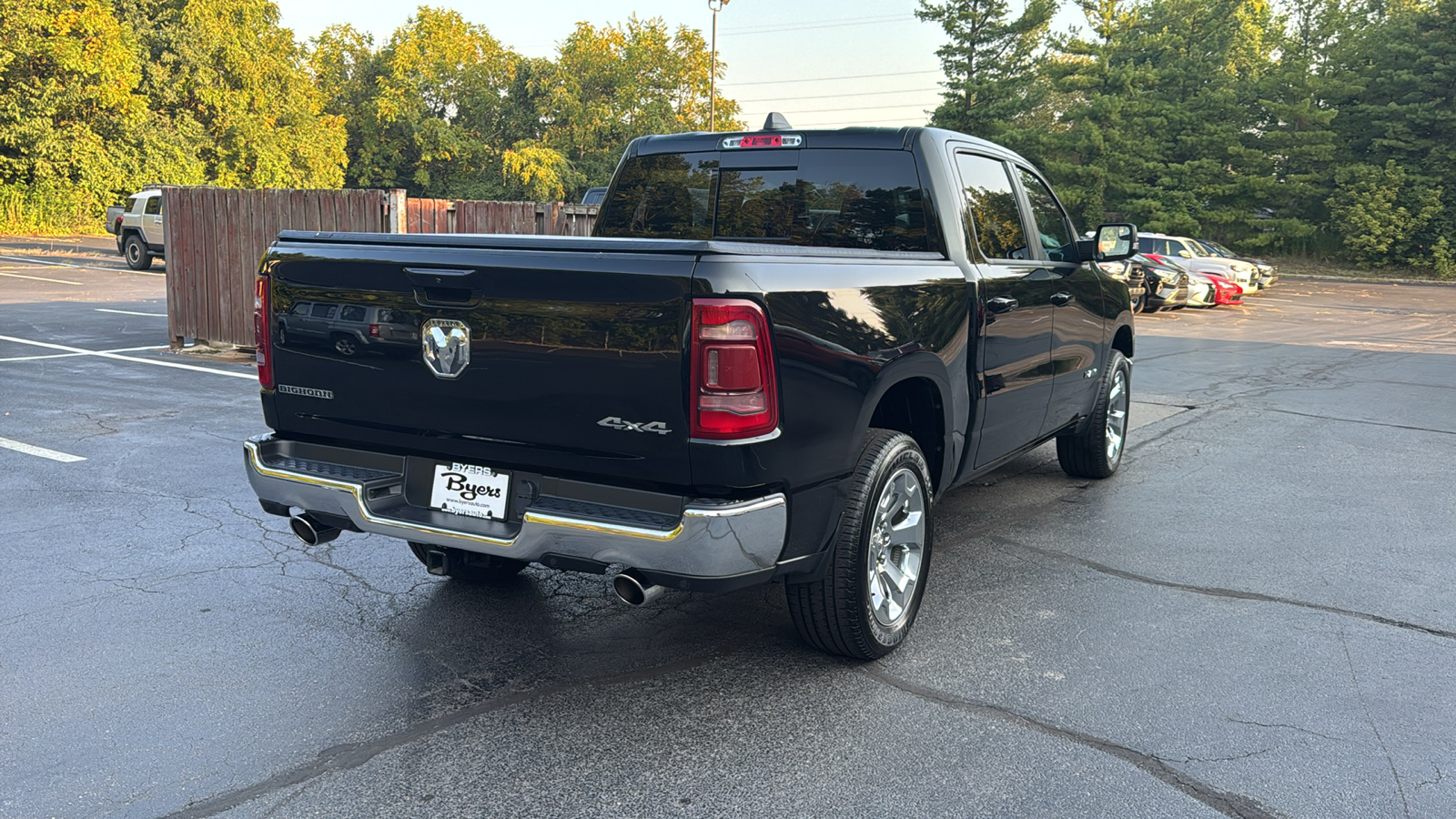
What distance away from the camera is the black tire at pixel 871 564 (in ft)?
12.5

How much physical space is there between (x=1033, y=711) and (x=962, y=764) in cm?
50

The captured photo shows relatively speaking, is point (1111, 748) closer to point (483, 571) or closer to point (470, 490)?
point (470, 490)

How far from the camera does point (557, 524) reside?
11.0ft

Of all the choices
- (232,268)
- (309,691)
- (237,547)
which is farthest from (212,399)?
(309,691)

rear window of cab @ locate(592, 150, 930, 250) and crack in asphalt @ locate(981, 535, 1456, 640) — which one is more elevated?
rear window of cab @ locate(592, 150, 930, 250)

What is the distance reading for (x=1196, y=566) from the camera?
5.37 m

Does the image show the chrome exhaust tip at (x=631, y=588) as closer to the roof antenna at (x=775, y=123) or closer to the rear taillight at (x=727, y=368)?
the rear taillight at (x=727, y=368)

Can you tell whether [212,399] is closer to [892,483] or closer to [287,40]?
[892,483]

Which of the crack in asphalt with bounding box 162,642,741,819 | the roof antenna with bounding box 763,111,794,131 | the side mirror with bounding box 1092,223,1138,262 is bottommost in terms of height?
the crack in asphalt with bounding box 162,642,741,819

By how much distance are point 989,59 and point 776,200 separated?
48557mm

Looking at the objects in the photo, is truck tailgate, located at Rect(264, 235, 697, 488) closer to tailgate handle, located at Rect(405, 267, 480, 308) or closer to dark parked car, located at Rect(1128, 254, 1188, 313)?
tailgate handle, located at Rect(405, 267, 480, 308)

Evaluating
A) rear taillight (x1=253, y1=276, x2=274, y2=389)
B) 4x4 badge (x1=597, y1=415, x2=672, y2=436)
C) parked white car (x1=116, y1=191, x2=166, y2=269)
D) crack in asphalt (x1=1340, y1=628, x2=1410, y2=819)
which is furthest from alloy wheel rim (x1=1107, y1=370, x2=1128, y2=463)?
parked white car (x1=116, y1=191, x2=166, y2=269)

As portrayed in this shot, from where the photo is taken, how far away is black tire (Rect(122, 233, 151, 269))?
27078 mm

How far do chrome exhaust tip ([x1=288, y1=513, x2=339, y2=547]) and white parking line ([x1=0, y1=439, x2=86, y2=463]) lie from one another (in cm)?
423
